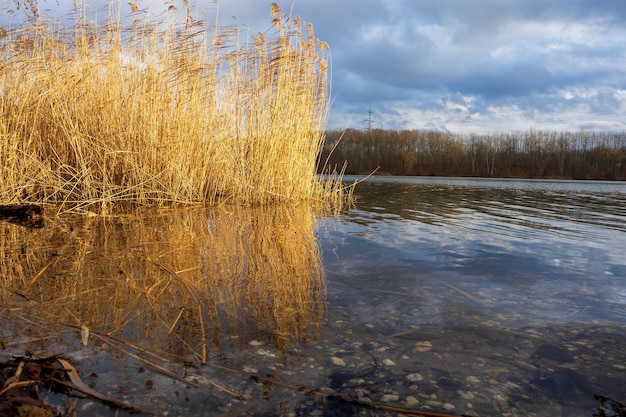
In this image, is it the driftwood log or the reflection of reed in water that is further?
the driftwood log

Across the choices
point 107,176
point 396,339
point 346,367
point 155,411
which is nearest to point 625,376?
point 396,339

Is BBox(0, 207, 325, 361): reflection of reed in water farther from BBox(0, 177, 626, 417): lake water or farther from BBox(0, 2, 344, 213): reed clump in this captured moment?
BBox(0, 2, 344, 213): reed clump

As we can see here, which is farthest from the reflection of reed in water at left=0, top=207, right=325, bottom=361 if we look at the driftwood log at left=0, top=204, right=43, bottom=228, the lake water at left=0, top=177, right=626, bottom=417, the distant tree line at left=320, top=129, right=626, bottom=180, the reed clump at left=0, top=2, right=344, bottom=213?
the distant tree line at left=320, top=129, right=626, bottom=180

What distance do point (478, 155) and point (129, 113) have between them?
128 feet

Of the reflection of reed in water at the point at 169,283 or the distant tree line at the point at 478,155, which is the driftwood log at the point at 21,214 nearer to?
the reflection of reed in water at the point at 169,283

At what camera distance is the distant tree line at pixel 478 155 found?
33125mm

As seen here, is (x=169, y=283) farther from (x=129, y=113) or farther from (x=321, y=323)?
(x=129, y=113)

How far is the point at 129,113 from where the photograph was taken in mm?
4145

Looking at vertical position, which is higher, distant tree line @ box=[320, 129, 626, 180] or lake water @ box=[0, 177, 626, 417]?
distant tree line @ box=[320, 129, 626, 180]

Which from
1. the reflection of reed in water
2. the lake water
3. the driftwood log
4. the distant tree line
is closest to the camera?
the lake water

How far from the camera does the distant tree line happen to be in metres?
33.1

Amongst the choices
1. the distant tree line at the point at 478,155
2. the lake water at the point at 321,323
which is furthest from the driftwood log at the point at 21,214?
the distant tree line at the point at 478,155

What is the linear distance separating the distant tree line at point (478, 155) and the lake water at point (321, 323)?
1164 inches

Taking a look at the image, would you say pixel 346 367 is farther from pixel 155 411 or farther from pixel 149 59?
pixel 149 59
